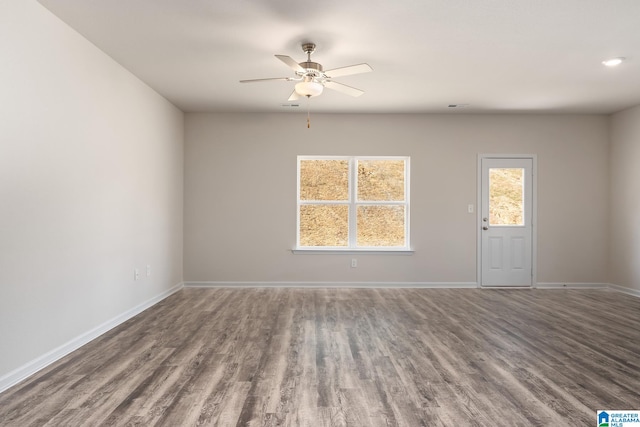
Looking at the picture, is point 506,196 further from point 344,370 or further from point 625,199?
point 344,370

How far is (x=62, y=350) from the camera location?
9.68ft

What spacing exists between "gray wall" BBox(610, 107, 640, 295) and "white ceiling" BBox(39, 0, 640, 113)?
66 cm

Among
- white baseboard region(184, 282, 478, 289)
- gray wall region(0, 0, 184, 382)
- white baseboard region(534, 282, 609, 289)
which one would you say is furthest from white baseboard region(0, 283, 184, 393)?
white baseboard region(534, 282, 609, 289)

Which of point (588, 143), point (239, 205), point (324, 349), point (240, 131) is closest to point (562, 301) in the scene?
point (588, 143)

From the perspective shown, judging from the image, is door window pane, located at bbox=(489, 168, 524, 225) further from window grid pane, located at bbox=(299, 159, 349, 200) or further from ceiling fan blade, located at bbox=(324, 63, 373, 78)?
ceiling fan blade, located at bbox=(324, 63, 373, 78)

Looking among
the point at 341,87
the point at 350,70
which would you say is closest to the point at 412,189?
the point at 341,87

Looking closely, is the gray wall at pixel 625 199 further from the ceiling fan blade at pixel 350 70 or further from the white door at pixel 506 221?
the ceiling fan blade at pixel 350 70

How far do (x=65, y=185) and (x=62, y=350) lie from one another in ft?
4.27

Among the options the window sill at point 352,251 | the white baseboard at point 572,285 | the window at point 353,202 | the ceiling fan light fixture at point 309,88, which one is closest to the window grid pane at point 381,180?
the window at point 353,202

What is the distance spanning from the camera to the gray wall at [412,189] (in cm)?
575

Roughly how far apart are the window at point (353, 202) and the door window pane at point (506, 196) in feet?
4.33

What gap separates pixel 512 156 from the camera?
5.78m

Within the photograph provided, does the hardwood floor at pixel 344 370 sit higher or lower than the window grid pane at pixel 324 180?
lower

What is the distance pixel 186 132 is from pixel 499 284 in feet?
17.5
